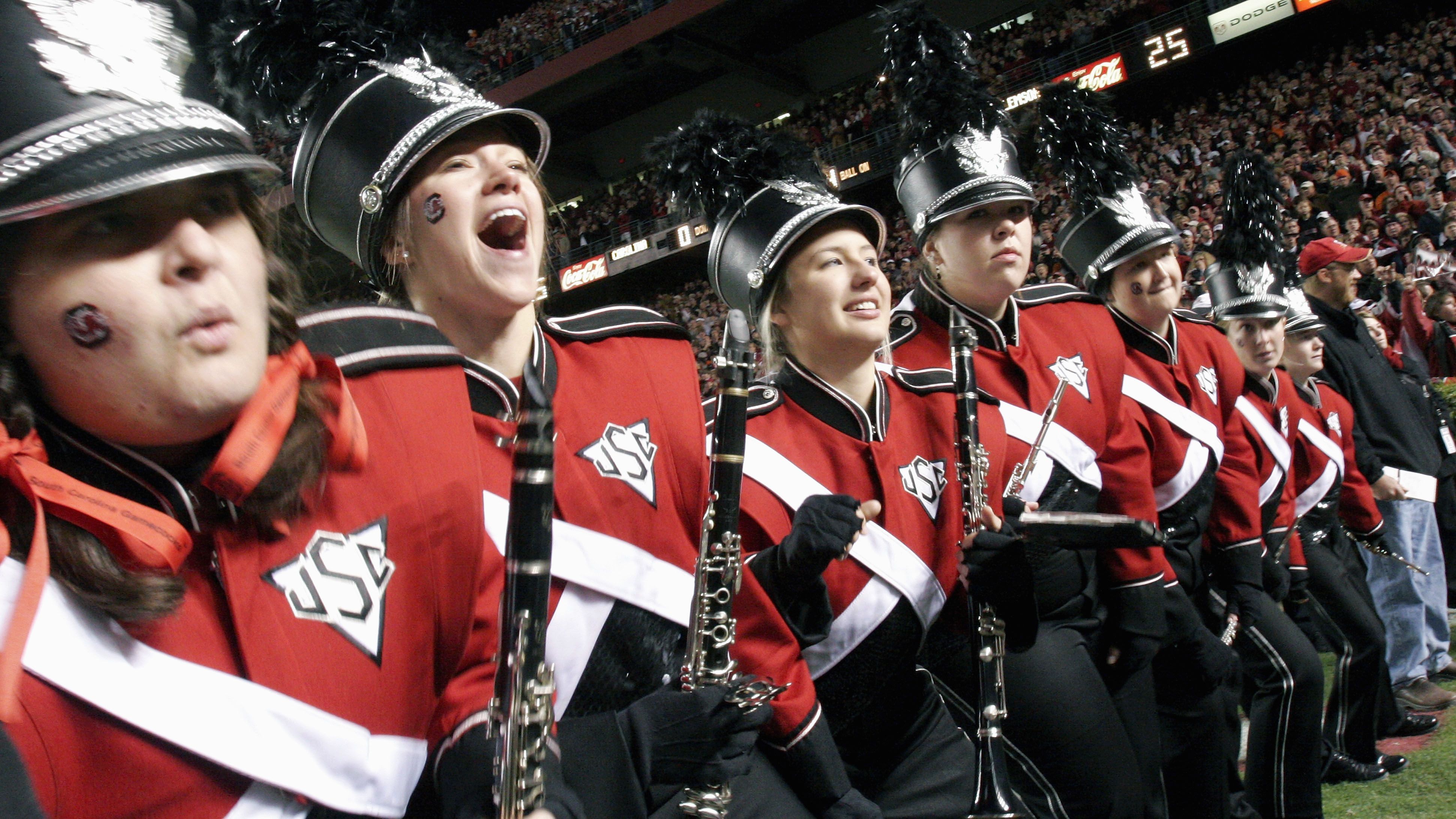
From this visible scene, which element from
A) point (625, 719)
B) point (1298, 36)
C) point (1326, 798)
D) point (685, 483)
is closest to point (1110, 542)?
point (685, 483)

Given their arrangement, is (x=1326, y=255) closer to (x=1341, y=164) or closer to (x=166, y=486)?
(x=166, y=486)

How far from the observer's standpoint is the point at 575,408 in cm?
185

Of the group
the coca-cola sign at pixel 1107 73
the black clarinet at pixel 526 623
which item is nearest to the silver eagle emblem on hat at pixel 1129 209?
the black clarinet at pixel 526 623

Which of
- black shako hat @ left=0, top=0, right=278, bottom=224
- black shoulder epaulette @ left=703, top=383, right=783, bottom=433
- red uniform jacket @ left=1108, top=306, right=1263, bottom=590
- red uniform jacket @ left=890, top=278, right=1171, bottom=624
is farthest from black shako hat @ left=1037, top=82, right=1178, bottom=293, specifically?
black shako hat @ left=0, top=0, right=278, bottom=224

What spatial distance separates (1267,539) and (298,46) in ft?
14.9

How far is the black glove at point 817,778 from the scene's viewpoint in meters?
2.02

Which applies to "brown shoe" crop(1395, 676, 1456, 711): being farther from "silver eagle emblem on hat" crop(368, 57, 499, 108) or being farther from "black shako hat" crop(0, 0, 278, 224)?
"black shako hat" crop(0, 0, 278, 224)

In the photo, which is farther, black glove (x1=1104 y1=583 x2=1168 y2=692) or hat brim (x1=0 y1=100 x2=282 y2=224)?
black glove (x1=1104 y1=583 x2=1168 y2=692)

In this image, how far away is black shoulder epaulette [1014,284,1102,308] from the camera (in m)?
3.77

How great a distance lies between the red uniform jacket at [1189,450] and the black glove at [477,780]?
9.47ft

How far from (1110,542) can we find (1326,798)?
316cm

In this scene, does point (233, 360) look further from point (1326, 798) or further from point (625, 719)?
point (1326, 798)

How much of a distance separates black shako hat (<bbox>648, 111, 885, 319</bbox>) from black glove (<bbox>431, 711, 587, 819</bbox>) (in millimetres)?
1639

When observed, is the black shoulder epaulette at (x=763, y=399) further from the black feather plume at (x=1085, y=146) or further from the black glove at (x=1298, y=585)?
the black glove at (x=1298, y=585)
